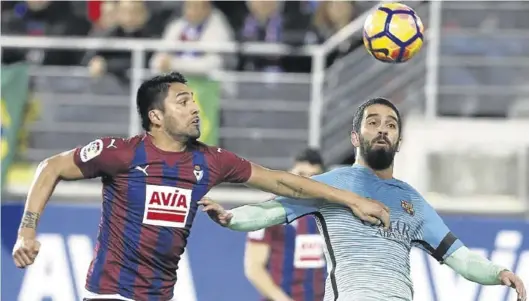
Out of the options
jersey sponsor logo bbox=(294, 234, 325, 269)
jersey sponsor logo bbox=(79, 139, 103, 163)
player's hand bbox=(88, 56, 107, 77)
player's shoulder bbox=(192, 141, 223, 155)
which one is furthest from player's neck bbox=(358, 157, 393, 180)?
player's hand bbox=(88, 56, 107, 77)

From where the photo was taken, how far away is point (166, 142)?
6418 millimetres

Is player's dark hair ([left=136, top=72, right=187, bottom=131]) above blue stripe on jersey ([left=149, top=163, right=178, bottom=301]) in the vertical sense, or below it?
above

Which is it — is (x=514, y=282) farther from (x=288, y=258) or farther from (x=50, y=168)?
(x=288, y=258)

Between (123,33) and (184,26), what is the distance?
2.19ft

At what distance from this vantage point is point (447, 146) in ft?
37.0

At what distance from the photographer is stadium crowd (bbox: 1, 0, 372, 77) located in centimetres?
1162

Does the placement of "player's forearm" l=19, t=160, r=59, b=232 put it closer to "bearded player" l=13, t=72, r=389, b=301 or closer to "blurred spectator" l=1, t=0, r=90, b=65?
"bearded player" l=13, t=72, r=389, b=301

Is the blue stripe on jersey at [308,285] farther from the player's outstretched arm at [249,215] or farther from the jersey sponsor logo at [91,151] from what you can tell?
the jersey sponsor logo at [91,151]

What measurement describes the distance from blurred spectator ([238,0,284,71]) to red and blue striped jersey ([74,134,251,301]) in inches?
211

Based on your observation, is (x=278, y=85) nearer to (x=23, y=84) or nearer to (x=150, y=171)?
(x=23, y=84)

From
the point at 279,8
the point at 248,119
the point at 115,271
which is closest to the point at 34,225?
the point at 115,271

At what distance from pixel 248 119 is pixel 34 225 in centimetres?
569

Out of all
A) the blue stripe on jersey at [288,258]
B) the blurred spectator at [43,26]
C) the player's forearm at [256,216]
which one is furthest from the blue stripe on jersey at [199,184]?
the blurred spectator at [43,26]

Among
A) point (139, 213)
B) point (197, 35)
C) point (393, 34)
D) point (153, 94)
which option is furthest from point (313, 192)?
point (197, 35)
